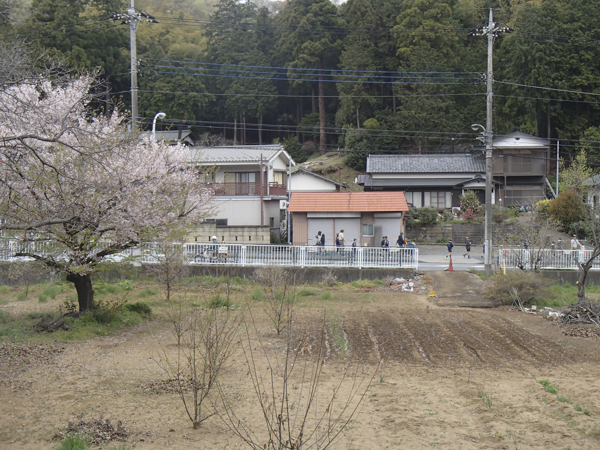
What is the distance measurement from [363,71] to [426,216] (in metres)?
18.9

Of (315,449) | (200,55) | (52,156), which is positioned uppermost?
(200,55)

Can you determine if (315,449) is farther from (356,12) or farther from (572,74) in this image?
(356,12)

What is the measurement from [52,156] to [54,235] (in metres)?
1.77

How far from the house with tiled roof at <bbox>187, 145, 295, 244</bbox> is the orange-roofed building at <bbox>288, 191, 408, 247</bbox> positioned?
2836mm

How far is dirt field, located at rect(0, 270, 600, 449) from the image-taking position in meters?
6.60

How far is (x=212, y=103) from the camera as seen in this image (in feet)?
166

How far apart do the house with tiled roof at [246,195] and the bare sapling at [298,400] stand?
1641 cm

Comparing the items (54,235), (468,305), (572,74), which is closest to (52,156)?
(54,235)

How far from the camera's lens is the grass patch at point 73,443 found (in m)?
5.84

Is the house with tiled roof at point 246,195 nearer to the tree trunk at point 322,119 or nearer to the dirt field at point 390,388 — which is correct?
the dirt field at point 390,388

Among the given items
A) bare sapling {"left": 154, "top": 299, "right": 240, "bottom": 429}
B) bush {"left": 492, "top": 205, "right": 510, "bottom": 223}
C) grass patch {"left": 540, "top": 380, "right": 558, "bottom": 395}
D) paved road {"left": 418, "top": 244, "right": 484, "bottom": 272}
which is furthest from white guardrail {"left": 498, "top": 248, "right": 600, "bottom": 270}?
bare sapling {"left": 154, "top": 299, "right": 240, "bottom": 429}

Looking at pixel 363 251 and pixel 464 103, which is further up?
pixel 464 103

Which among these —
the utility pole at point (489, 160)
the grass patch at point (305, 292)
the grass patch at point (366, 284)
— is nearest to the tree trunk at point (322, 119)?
the utility pole at point (489, 160)

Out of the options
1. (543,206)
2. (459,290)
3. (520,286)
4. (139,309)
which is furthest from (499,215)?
(139,309)
